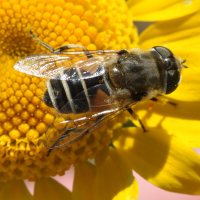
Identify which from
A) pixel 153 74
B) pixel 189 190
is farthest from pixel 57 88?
pixel 189 190

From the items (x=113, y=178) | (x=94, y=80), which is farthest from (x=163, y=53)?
(x=113, y=178)

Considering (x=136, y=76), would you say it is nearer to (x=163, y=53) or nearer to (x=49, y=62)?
(x=163, y=53)

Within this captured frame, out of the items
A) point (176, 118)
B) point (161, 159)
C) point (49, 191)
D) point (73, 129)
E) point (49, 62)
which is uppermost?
point (49, 62)

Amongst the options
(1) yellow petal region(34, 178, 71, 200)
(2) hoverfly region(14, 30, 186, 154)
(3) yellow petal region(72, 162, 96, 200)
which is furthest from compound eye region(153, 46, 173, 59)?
(1) yellow petal region(34, 178, 71, 200)

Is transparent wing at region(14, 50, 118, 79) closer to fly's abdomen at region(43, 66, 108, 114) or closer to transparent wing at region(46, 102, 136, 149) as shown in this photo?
fly's abdomen at region(43, 66, 108, 114)

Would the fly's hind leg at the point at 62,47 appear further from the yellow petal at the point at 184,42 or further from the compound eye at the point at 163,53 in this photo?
the yellow petal at the point at 184,42

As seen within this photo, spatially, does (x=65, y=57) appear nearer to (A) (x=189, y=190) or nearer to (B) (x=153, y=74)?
(B) (x=153, y=74)
